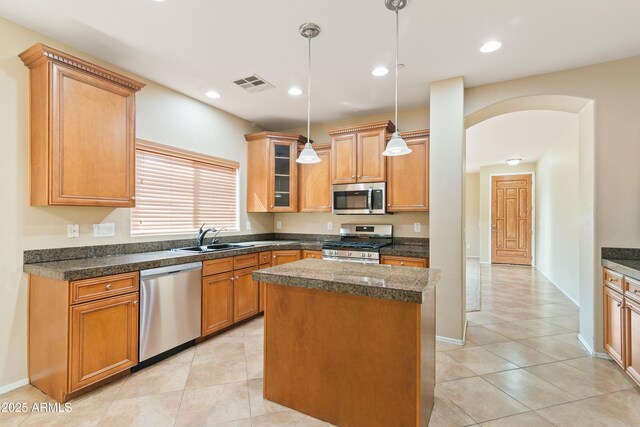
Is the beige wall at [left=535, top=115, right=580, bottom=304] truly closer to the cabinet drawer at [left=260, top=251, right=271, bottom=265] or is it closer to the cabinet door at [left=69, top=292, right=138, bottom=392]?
the cabinet drawer at [left=260, top=251, right=271, bottom=265]

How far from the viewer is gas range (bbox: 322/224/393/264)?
A: 3656 mm

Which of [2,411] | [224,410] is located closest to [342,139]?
[224,410]

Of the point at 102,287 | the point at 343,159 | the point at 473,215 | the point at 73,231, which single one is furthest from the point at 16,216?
the point at 473,215

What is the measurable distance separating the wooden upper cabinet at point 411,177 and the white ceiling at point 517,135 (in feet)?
4.74

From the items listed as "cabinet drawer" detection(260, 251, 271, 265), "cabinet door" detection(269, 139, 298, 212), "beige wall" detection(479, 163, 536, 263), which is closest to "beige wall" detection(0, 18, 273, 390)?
"cabinet drawer" detection(260, 251, 271, 265)

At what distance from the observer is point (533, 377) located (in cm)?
242

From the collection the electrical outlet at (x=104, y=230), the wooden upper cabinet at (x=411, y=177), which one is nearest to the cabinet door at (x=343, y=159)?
the wooden upper cabinet at (x=411, y=177)

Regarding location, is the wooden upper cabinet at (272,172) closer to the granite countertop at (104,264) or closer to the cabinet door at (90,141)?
the granite countertop at (104,264)

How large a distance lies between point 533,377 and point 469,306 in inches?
77.9

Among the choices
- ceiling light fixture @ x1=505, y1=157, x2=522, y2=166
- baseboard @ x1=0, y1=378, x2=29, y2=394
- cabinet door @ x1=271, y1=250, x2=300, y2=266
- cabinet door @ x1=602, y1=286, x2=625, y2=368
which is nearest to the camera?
baseboard @ x1=0, y1=378, x2=29, y2=394

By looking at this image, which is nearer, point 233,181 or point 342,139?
point 342,139

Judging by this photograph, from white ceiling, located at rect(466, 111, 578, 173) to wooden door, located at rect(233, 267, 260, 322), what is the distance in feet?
13.2

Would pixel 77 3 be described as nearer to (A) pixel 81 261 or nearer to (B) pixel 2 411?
(A) pixel 81 261

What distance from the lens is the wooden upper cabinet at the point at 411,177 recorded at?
371cm
